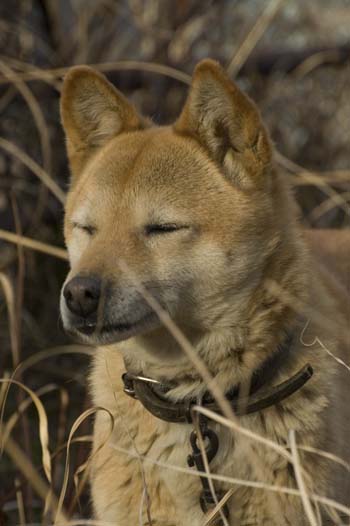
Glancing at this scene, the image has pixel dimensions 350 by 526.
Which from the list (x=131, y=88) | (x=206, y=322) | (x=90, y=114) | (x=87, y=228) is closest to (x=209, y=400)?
(x=206, y=322)

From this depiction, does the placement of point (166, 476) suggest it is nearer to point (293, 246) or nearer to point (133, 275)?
point (133, 275)

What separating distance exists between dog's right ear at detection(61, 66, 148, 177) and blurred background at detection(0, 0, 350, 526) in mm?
1777

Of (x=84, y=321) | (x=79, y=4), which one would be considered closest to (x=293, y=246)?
(x=84, y=321)

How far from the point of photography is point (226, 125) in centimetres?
294

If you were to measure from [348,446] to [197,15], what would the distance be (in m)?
3.91

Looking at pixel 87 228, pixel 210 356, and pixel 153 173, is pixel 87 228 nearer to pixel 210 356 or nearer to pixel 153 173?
pixel 153 173

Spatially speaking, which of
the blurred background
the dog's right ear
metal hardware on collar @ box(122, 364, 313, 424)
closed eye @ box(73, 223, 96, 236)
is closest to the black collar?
metal hardware on collar @ box(122, 364, 313, 424)

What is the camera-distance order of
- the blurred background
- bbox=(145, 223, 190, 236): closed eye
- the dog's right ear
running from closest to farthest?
bbox=(145, 223, 190, 236): closed eye < the dog's right ear < the blurred background

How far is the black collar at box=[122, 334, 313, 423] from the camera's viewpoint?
2746mm

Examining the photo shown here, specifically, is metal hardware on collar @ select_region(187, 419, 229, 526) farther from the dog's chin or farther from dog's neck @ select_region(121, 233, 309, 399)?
the dog's chin

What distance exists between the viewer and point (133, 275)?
8.96 ft

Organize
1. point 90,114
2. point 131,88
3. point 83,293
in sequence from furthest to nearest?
point 131,88 → point 90,114 → point 83,293

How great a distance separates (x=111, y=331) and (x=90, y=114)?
0.92 metres

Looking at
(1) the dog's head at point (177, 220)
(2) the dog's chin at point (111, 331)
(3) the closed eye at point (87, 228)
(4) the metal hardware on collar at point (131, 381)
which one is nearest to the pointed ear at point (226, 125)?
(1) the dog's head at point (177, 220)
